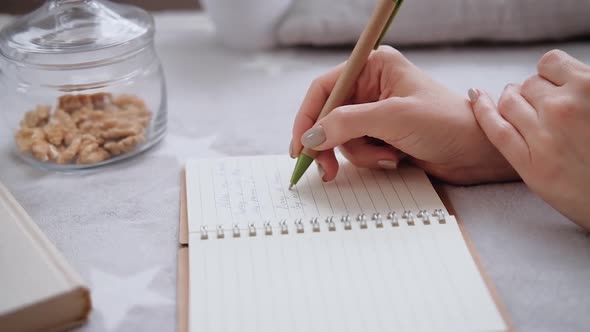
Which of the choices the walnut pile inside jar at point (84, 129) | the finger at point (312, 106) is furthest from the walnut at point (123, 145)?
the finger at point (312, 106)

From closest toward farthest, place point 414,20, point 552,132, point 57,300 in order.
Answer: point 57,300 → point 552,132 → point 414,20

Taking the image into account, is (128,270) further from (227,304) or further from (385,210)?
(385,210)

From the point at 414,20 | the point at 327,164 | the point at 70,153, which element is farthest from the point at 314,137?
the point at 414,20

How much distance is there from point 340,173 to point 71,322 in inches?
12.0

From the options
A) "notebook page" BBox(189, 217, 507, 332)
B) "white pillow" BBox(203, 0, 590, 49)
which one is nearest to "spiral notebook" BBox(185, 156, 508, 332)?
"notebook page" BBox(189, 217, 507, 332)

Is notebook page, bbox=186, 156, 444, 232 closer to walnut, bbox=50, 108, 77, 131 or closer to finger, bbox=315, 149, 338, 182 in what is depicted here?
A: finger, bbox=315, 149, 338, 182

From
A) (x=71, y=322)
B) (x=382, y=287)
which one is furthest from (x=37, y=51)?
(x=382, y=287)

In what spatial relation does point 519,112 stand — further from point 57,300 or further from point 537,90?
point 57,300

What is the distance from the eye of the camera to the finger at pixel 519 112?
1.93ft

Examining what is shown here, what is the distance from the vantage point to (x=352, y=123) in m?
0.61

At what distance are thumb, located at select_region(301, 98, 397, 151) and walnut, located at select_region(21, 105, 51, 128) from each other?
1.05 feet

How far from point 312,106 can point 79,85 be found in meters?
0.26

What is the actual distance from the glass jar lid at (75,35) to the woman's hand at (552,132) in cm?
40

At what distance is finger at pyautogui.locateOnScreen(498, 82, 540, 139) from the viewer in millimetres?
587
